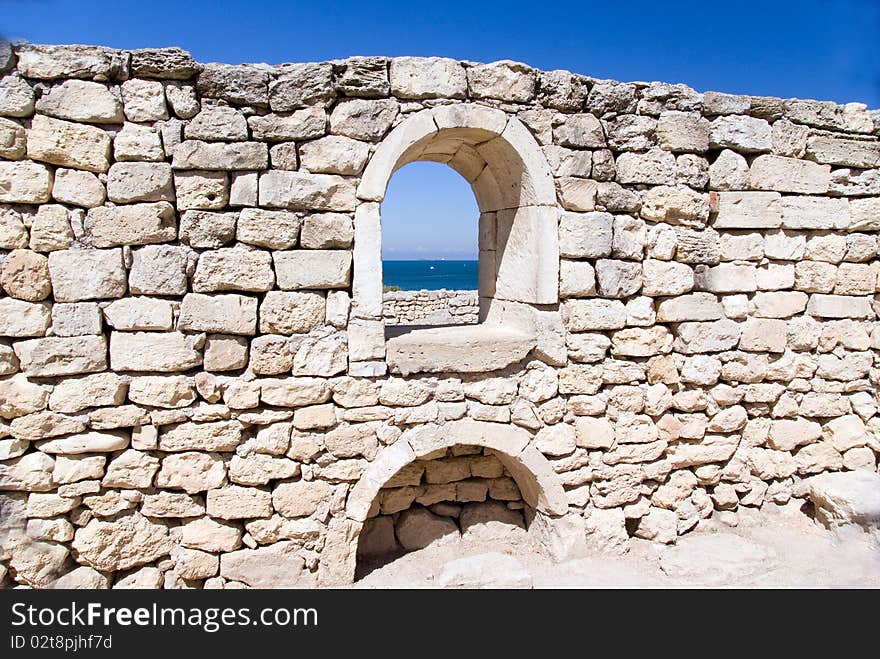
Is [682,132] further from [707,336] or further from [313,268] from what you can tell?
[313,268]

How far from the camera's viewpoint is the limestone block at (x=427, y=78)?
4.18 metres

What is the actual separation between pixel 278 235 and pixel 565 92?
2493mm

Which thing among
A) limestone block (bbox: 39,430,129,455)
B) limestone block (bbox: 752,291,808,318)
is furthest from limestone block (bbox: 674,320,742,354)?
limestone block (bbox: 39,430,129,455)

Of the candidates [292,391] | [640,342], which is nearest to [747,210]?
[640,342]

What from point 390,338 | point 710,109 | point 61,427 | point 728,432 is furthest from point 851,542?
point 61,427

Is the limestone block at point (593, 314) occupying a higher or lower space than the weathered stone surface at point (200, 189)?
lower

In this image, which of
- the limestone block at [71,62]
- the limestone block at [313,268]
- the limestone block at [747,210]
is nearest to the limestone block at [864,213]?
the limestone block at [747,210]

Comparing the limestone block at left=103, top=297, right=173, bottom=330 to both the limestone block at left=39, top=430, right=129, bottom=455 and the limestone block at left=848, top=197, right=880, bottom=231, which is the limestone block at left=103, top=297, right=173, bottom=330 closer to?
the limestone block at left=39, top=430, right=129, bottom=455

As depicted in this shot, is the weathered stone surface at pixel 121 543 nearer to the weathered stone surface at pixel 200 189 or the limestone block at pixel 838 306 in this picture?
the weathered stone surface at pixel 200 189

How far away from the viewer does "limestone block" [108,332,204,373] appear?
3914 mm

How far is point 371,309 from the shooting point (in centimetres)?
423

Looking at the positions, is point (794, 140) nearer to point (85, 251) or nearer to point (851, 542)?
point (851, 542)

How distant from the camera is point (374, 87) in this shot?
4137 millimetres

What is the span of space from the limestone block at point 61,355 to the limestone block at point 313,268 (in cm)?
129
